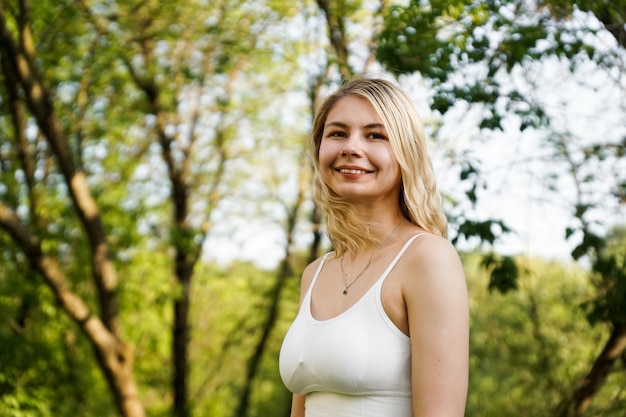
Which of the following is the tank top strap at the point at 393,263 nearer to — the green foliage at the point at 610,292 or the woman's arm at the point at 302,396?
the woman's arm at the point at 302,396

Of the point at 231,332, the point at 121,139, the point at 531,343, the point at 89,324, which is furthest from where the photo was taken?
the point at 231,332

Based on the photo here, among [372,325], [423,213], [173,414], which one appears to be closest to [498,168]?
[423,213]

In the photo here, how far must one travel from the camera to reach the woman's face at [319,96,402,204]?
2256 millimetres

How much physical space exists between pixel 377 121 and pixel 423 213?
0.29 m

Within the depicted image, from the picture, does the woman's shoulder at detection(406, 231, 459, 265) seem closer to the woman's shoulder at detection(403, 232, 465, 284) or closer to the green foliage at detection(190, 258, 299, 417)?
the woman's shoulder at detection(403, 232, 465, 284)

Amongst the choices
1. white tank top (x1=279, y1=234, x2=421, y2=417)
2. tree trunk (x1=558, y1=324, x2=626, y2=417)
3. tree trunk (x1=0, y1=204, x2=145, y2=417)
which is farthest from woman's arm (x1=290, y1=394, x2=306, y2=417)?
tree trunk (x1=0, y1=204, x2=145, y2=417)

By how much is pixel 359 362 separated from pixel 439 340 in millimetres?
216

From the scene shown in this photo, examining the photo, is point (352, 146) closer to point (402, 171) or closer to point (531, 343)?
point (402, 171)

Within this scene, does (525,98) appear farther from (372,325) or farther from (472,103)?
(372,325)

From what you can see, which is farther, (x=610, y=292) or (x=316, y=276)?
(x=610, y=292)

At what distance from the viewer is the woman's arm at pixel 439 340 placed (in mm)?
1927

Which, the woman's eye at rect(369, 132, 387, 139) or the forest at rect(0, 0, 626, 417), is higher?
the woman's eye at rect(369, 132, 387, 139)

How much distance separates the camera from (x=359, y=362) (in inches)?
79.4

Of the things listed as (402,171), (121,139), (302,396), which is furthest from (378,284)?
(121,139)
